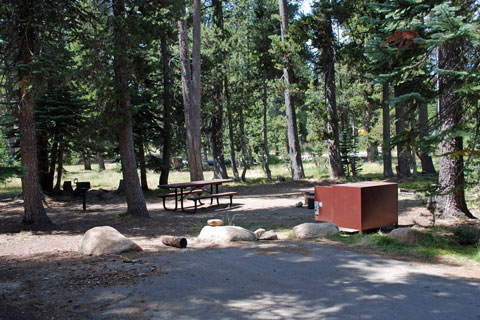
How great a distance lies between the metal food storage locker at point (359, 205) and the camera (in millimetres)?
8961

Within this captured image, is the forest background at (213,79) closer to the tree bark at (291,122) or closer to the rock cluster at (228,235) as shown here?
the tree bark at (291,122)

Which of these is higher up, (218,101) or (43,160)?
(218,101)

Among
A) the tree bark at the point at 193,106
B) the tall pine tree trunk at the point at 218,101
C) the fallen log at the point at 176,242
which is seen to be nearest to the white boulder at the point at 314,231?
the fallen log at the point at 176,242

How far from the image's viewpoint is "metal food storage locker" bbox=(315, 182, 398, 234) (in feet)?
29.4

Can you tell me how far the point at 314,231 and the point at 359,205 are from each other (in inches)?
44.7

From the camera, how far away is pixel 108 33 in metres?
11.2

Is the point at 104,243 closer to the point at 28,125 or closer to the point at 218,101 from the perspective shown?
the point at 28,125

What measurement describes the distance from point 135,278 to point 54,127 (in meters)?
13.8

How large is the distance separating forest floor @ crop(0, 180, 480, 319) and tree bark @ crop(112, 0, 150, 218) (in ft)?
1.97

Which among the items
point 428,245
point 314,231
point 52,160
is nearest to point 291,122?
point 52,160

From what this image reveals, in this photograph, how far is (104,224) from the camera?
11195 millimetres

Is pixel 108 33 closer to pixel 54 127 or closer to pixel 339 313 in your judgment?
pixel 54 127

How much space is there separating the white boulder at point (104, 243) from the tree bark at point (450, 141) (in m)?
6.18

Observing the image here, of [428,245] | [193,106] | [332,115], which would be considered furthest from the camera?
[332,115]
